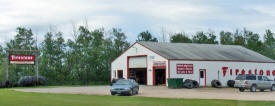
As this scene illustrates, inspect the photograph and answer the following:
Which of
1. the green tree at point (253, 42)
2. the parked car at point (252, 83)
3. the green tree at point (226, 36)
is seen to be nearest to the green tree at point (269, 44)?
the green tree at point (253, 42)

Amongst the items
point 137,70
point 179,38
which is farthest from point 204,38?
point 137,70

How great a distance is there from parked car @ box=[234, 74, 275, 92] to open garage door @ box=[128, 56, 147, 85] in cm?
1922

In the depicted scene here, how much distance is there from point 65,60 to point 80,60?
4482 millimetres

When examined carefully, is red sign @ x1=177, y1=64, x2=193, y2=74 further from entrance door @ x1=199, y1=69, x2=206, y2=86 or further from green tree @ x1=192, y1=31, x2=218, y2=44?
green tree @ x1=192, y1=31, x2=218, y2=44

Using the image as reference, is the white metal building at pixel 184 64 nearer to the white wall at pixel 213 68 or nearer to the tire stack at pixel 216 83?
the white wall at pixel 213 68

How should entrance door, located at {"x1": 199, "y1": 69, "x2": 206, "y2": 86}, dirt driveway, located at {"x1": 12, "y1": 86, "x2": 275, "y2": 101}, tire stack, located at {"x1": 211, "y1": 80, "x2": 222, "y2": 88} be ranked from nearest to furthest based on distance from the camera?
dirt driveway, located at {"x1": 12, "y1": 86, "x2": 275, "y2": 101}, tire stack, located at {"x1": 211, "y1": 80, "x2": 222, "y2": 88}, entrance door, located at {"x1": 199, "y1": 69, "x2": 206, "y2": 86}

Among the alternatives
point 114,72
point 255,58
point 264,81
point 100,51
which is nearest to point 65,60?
point 100,51

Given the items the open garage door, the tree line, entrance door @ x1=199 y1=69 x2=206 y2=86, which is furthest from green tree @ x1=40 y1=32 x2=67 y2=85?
entrance door @ x1=199 y1=69 x2=206 y2=86

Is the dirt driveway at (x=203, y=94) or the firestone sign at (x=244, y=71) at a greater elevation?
the firestone sign at (x=244, y=71)

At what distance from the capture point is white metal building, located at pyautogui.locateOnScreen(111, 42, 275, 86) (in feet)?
159

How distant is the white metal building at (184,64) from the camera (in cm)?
4856

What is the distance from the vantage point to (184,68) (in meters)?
48.4

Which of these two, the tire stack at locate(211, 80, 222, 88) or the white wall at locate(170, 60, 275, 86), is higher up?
the white wall at locate(170, 60, 275, 86)

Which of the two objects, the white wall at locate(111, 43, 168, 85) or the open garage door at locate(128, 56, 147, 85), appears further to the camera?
the open garage door at locate(128, 56, 147, 85)
